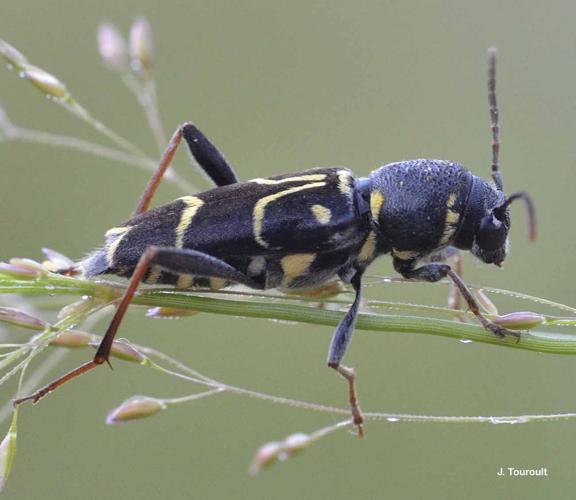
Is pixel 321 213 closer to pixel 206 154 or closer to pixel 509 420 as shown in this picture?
pixel 206 154

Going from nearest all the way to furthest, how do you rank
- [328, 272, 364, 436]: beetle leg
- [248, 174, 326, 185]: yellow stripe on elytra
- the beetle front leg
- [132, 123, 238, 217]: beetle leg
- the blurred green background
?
the beetle front leg → [328, 272, 364, 436]: beetle leg → [248, 174, 326, 185]: yellow stripe on elytra → [132, 123, 238, 217]: beetle leg → the blurred green background

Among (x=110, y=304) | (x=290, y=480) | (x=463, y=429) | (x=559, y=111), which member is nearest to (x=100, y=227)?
(x=290, y=480)

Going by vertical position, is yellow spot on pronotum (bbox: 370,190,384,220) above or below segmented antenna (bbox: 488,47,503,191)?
below

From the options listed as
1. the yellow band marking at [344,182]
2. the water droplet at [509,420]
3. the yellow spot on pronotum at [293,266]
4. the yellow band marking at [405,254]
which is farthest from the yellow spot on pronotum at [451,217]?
the water droplet at [509,420]

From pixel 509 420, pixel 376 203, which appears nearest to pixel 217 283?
pixel 376 203

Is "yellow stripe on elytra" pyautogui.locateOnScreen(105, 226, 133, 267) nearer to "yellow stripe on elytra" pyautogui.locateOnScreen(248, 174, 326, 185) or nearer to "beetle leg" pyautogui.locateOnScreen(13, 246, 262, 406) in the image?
"beetle leg" pyautogui.locateOnScreen(13, 246, 262, 406)

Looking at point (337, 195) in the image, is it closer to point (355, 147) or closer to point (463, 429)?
point (463, 429)

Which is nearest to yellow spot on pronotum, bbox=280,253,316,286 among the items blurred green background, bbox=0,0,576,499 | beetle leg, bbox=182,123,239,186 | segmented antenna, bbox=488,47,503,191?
beetle leg, bbox=182,123,239,186
